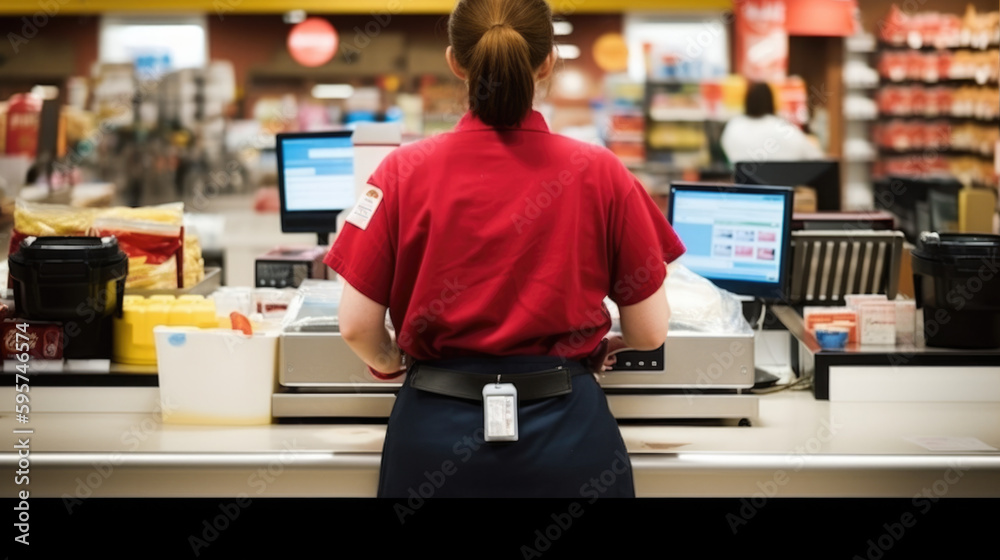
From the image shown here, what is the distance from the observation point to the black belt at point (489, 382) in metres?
1.85

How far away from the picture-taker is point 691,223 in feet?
10.2

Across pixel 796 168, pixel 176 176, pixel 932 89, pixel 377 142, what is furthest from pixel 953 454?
pixel 176 176

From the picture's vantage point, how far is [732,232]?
120 inches

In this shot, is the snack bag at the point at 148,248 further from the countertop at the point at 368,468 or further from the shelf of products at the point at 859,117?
the shelf of products at the point at 859,117

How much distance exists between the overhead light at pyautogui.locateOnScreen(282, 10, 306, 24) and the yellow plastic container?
9.70 m

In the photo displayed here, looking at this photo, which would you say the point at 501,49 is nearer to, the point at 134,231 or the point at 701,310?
the point at 701,310

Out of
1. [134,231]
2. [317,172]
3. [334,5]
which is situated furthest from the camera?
[334,5]

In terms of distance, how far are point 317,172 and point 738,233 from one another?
1545 millimetres

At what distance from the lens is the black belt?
185 cm

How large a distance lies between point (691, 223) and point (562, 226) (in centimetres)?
138

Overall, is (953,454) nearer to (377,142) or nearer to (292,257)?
(377,142)

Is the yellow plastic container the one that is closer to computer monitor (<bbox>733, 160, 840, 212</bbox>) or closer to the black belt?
the black belt

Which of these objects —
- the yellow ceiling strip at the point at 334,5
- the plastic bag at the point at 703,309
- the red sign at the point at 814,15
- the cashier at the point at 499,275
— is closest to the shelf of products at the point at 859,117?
the yellow ceiling strip at the point at 334,5

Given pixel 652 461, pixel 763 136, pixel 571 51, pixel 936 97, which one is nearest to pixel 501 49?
pixel 652 461
